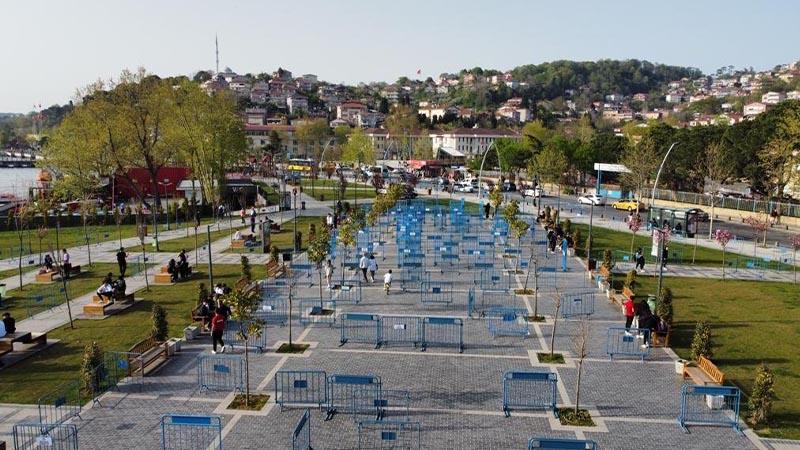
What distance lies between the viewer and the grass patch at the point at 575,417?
13.5 metres

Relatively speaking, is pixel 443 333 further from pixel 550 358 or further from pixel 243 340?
pixel 243 340

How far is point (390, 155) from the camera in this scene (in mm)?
144250

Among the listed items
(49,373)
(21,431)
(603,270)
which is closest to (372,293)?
(603,270)

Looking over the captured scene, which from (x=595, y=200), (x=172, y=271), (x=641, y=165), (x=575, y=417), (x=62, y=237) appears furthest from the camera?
(x=641, y=165)

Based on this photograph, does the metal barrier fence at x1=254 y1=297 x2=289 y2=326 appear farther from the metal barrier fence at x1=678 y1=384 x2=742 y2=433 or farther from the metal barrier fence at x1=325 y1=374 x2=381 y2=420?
the metal barrier fence at x1=678 y1=384 x2=742 y2=433

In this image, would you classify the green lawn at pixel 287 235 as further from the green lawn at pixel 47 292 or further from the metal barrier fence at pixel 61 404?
the metal barrier fence at pixel 61 404

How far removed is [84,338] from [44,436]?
8301mm

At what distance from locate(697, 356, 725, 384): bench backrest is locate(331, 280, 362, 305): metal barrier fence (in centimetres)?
1199

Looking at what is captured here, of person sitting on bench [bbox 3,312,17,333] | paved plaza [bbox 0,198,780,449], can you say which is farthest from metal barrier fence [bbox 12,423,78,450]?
person sitting on bench [bbox 3,312,17,333]

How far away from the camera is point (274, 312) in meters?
22.1

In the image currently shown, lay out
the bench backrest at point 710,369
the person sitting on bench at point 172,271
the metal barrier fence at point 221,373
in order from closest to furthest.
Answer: the bench backrest at point 710,369, the metal barrier fence at point 221,373, the person sitting on bench at point 172,271

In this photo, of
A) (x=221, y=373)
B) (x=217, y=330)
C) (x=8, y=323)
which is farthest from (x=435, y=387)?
(x=8, y=323)

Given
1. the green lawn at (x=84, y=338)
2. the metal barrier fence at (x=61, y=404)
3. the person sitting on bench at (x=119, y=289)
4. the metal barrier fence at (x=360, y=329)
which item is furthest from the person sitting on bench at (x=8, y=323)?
the metal barrier fence at (x=360, y=329)

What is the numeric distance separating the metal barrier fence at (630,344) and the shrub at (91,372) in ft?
44.4
